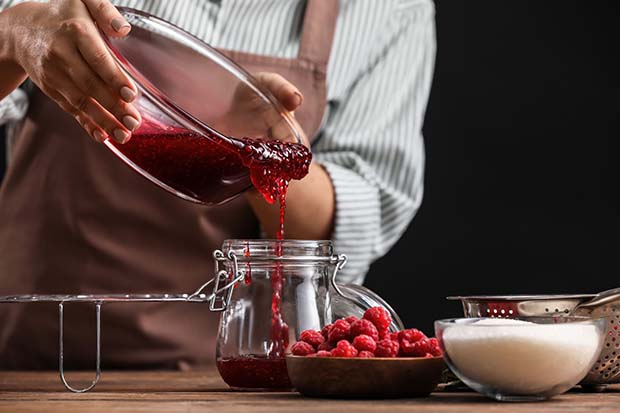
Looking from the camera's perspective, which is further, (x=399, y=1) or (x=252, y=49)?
(x=399, y=1)

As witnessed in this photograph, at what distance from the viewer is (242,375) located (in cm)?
128

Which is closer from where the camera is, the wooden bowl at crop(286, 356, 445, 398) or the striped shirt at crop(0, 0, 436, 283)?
the wooden bowl at crop(286, 356, 445, 398)

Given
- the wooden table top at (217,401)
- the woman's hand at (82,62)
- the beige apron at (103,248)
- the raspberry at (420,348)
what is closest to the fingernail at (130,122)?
the woman's hand at (82,62)

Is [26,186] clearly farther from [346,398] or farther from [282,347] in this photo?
[346,398]

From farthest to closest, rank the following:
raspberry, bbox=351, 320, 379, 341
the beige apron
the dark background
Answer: the dark background → the beige apron → raspberry, bbox=351, 320, 379, 341

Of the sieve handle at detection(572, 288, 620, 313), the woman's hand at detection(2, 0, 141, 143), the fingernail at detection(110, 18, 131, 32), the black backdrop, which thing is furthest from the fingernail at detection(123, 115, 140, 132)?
the black backdrop

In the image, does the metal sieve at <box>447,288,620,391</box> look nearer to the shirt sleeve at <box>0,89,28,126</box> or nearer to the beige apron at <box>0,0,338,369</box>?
the beige apron at <box>0,0,338,369</box>

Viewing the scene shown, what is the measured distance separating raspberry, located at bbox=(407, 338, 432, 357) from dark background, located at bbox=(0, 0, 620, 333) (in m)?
1.67

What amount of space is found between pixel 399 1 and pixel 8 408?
4.48 ft

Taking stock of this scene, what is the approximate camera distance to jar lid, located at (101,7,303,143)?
1.45 m

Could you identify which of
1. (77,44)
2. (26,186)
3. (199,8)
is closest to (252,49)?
(199,8)

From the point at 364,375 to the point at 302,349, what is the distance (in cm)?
9

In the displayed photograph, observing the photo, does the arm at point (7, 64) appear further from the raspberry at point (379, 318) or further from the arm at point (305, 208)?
the raspberry at point (379, 318)

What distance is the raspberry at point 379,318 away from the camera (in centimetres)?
122
